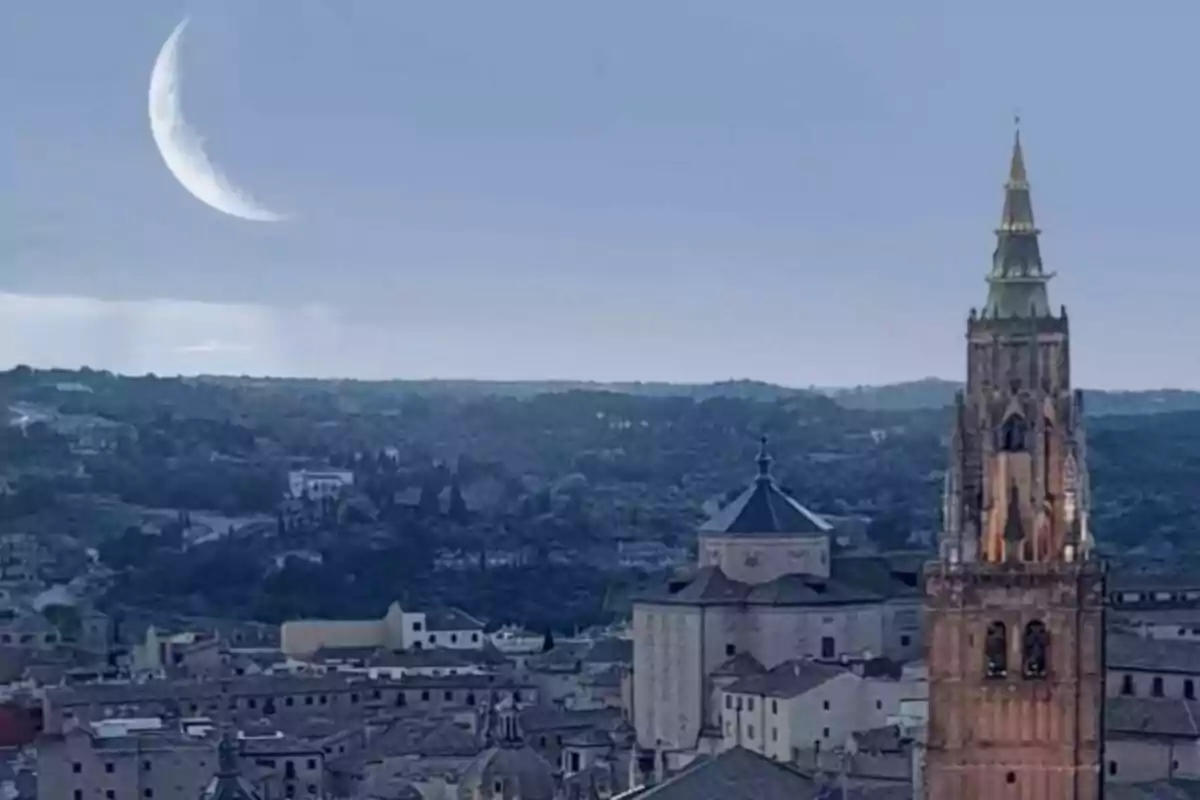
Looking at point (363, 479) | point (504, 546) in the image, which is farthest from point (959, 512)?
point (363, 479)

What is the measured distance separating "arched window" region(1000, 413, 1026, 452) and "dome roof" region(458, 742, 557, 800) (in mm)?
18938

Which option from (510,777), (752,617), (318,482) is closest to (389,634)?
(752,617)

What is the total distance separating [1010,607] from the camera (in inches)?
1387

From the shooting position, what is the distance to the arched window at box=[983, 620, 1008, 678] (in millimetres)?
35219

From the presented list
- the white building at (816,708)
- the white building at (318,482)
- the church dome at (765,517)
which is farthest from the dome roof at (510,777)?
the white building at (318,482)

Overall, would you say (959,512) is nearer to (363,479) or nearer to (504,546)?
(504,546)

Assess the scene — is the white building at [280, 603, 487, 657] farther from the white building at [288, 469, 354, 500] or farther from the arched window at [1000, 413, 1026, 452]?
the white building at [288, 469, 354, 500]

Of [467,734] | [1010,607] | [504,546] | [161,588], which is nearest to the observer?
[1010,607]

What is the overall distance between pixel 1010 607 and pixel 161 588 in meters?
89.6

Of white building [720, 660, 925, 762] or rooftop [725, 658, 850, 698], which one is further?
rooftop [725, 658, 850, 698]

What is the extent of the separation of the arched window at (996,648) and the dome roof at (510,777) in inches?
722

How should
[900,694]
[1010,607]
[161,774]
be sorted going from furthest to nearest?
[161,774] < [900,694] < [1010,607]

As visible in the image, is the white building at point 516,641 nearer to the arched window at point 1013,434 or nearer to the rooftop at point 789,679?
the rooftop at point 789,679

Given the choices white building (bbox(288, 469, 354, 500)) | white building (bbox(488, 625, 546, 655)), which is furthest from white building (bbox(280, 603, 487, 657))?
white building (bbox(288, 469, 354, 500))
